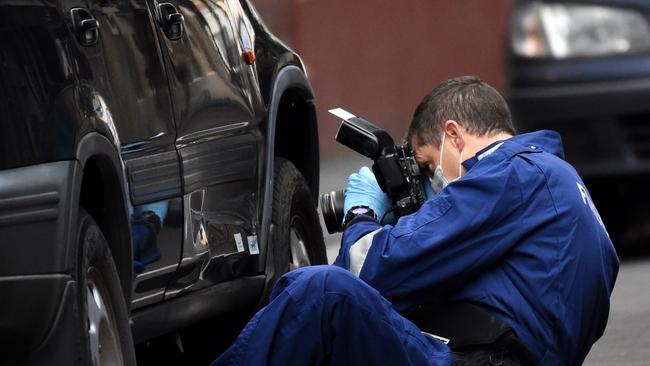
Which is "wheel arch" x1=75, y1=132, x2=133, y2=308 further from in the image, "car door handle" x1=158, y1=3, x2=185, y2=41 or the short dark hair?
the short dark hair

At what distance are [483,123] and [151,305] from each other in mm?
1011

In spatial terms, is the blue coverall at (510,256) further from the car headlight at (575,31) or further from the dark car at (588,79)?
the car headlight at (575,31)

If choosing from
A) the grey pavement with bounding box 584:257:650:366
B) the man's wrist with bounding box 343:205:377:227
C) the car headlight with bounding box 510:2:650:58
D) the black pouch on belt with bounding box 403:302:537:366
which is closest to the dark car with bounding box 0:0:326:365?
the man's wrist with bounding box 343:205:377:227

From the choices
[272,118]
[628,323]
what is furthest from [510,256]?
[628,323]

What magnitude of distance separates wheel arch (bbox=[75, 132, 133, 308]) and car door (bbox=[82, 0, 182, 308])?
0.15 metres

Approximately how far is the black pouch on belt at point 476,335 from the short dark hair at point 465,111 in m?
0.52

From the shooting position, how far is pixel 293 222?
630 centimetres

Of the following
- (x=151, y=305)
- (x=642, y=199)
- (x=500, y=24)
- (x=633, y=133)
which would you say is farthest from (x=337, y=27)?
(x=151, y=305)

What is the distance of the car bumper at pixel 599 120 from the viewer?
9.07 m


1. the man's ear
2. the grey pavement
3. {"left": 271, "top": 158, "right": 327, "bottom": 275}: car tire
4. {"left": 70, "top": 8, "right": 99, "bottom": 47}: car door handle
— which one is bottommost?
the grey pavement

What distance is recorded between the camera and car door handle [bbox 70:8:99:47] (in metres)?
4.22

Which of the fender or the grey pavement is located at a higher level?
the fender

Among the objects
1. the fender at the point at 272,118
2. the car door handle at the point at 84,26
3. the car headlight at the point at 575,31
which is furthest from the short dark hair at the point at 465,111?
the car headlight at the point at 575,31

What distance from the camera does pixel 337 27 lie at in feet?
53.3
